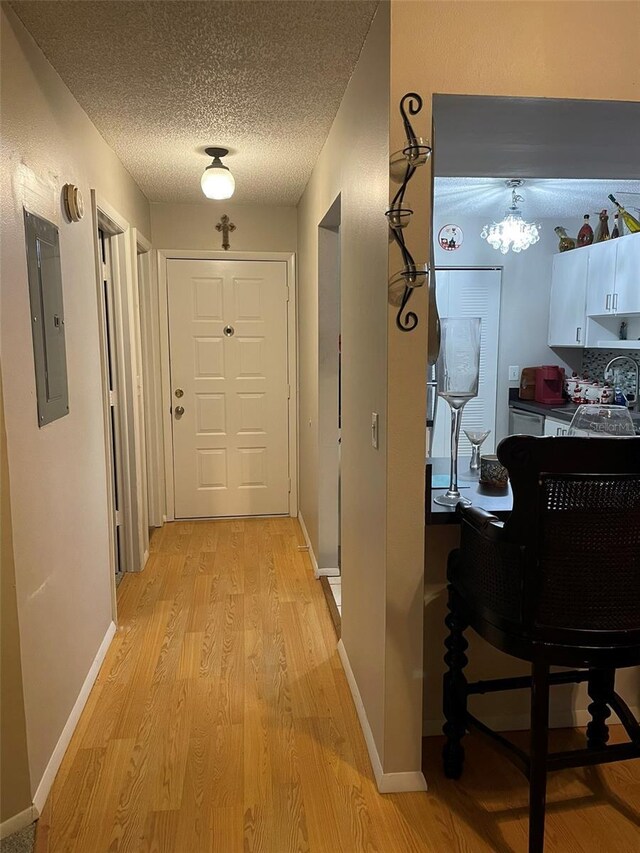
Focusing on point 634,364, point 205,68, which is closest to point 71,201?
point 205,68

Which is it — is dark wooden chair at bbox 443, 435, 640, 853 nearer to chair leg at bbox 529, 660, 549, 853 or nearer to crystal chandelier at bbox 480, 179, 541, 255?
chair leg at bbox 529, 660, 549, 853

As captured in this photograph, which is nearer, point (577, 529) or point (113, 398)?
point (577, 529)

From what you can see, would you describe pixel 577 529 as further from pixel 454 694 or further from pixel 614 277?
pixel 614 277

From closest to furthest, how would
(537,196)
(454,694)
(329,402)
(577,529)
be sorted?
(577,529), (454,694), (329,402), (537,196)

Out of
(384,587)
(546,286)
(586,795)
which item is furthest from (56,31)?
(546,286)

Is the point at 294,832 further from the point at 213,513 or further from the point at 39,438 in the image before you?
the point at 213,513

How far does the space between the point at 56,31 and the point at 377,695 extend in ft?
7.74

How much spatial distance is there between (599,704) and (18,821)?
1.82 meters

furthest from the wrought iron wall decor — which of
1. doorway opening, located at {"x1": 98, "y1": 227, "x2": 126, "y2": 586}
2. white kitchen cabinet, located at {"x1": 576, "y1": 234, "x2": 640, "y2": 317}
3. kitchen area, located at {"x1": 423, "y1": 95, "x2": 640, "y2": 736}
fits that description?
white kitchen cabinet, located at {"x1": 576, "y1": 234, "x2": 640, "y2": 317}

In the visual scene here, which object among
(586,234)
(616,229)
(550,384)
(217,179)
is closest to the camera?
(217,179)

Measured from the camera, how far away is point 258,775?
6.59 feet

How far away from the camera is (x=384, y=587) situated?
6.17 feet

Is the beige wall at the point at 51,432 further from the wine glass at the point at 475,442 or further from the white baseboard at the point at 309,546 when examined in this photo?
the wine glass at the point at 475,442

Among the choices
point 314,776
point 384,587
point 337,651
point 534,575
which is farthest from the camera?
point 337,651
